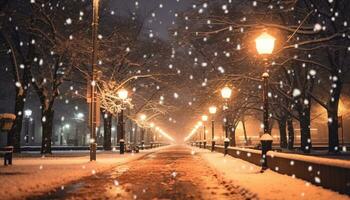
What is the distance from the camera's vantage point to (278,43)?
2967cm

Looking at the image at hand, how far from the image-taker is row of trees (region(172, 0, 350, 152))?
79.1 feet

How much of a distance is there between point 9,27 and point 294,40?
67.4ft

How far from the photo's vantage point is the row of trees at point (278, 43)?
24109mm

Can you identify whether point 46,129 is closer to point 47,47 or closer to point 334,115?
point 47,47

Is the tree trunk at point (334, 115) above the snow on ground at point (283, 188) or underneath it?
above

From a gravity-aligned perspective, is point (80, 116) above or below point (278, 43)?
below

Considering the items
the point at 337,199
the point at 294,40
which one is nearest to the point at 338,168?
the point at 337,199

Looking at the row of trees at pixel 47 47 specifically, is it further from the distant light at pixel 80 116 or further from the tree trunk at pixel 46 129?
the distant light at pixel 80 116

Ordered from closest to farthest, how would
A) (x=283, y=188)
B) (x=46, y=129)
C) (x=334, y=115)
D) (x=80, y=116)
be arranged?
(x=283, y=188)
(x=334, y=115)
(x=46, y=129)
(x=80, y=116)

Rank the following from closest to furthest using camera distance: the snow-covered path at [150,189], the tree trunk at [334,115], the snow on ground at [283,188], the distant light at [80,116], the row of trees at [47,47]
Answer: the snow on ground at [283,188] < the snow-covered path at [150,189] < the row of trees at [47,47] < the tree trunk at [334,115] < the distant light at [80,116]

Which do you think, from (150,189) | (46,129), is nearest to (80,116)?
(46,129)

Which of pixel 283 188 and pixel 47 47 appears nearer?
pixel 283 188

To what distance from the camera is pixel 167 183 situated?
15.6m

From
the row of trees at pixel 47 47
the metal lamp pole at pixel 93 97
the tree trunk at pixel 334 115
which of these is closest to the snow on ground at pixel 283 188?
the metal lamp pole at pixel 93 97
